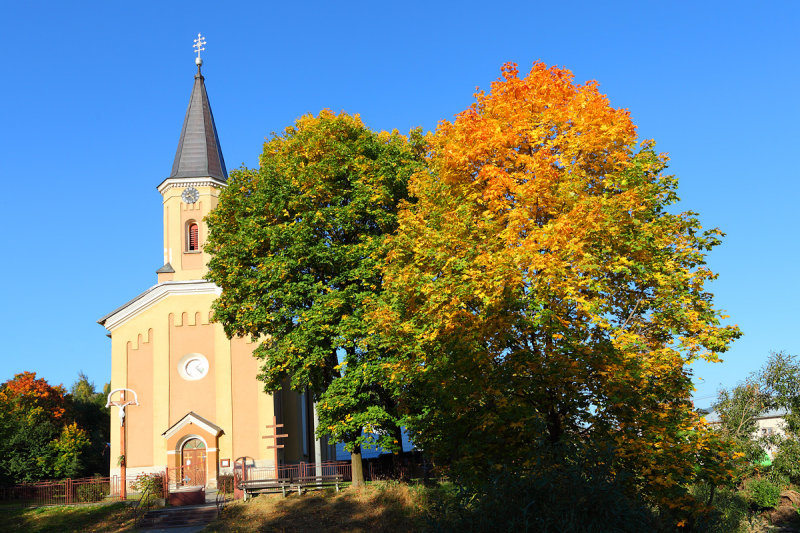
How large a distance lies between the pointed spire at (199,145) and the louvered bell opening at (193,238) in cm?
271

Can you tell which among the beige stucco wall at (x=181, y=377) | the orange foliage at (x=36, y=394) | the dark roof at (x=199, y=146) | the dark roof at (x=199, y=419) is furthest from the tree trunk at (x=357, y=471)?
the orange foliage at (x=36, y=394)

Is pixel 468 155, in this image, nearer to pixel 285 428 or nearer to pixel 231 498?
pixel 231 498

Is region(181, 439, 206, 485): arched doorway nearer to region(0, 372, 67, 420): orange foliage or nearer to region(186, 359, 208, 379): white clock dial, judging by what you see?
region(186, 359, 208, 379): white clock dial

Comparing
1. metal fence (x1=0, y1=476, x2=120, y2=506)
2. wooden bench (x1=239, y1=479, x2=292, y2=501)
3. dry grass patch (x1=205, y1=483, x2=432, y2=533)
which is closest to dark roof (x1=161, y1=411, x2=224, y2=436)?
→ metal fence (x1=0, y1=476, x2=120, y2=506)

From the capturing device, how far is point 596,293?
15531mm

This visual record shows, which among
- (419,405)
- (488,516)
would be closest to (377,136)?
(419,405)

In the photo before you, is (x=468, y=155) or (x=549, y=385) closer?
(x=549, y=385)

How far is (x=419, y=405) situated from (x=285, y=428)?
18.3 meters

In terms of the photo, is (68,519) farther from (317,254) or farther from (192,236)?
(192,236)

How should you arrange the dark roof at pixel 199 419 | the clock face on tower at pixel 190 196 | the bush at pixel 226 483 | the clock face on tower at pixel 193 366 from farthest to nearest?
the clock face on tower at pixel 190 196 → the clock face on tower at pixel 193 366 → the dark roof at pixel 199 419 → the bush at pixel 226 483

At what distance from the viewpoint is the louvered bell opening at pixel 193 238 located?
35.0 meters

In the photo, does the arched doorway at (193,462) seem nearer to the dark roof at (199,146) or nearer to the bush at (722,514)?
the dark roof at (199,146)

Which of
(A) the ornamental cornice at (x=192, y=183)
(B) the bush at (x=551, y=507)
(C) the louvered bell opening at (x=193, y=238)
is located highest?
(A) the ornamental cornice at (x=192, y=183)

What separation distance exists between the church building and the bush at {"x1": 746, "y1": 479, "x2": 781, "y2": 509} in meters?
18.3
